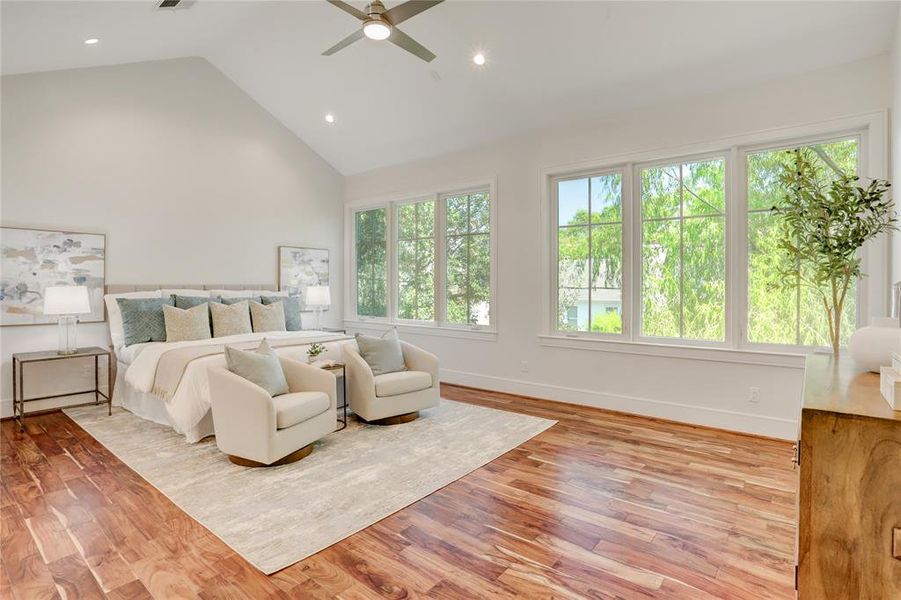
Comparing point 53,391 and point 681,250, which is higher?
point 681,250

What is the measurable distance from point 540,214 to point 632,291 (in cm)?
128

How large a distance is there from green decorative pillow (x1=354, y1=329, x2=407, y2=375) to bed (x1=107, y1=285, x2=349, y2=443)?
362 mm

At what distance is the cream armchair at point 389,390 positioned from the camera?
4.11 meters

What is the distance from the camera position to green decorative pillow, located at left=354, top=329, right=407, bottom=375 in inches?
171

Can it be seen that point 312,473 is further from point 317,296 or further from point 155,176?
point 155,176

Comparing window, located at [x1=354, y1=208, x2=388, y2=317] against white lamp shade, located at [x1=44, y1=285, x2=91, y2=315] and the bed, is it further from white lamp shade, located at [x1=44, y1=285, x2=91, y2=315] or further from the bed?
white lamp shade, located at [x1=44, y1=285, x2=91, y2=315]

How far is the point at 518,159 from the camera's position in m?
5.40

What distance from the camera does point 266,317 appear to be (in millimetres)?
5602

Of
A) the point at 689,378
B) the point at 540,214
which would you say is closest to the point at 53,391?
the point at 540,214

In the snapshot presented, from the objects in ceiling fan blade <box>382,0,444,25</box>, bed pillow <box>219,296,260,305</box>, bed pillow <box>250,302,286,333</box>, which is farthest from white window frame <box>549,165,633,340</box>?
bed pillow <box>219,296,260,305</box>

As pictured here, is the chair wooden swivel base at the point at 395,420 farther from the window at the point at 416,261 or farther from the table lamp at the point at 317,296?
the table lamp at the point at 317,296

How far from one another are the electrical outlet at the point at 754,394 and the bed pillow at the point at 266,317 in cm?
484

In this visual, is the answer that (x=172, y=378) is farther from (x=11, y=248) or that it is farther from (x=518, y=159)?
(x=518, y=159)

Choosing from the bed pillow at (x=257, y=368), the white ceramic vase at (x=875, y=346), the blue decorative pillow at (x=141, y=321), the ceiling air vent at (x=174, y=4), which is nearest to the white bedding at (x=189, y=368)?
the blue decorative pillow at (x=141, y=321)
